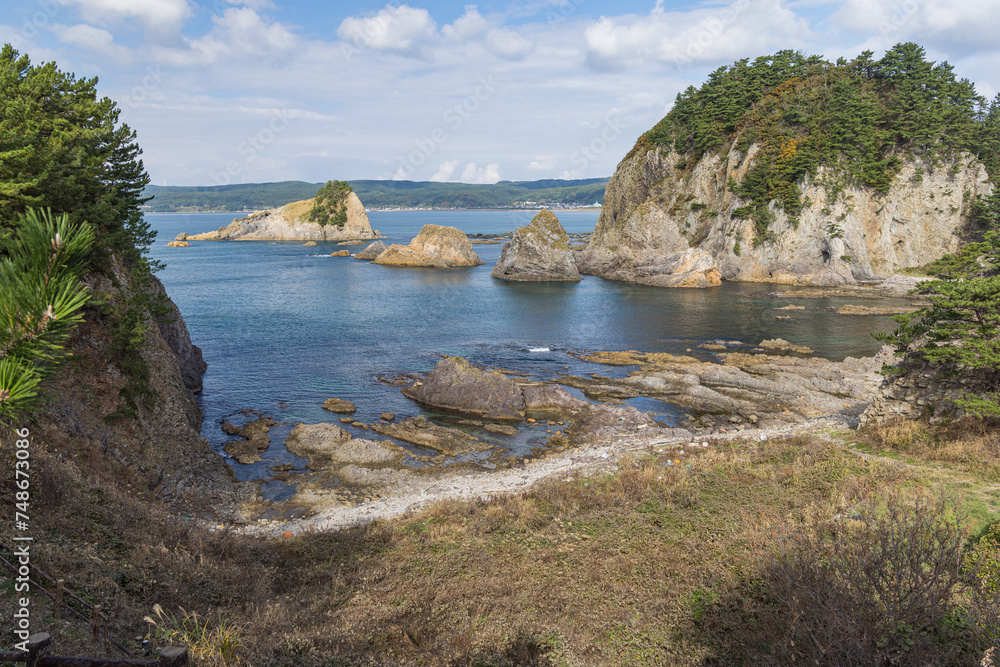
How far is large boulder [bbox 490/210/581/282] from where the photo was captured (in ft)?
268

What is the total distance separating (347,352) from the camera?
4244 cm

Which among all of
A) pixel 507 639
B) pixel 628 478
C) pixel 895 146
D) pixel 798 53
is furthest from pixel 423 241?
pixel 507 639

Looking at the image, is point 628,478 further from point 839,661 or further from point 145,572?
point 145,572

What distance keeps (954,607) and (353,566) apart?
37.6 feet

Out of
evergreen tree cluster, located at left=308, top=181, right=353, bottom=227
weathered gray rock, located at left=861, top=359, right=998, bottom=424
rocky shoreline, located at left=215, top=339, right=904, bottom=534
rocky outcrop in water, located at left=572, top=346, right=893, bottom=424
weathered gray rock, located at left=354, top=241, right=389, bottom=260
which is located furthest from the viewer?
evergreen tree cluster, located at left=308, top=181, right=353, bottom=227

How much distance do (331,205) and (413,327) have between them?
367 feet

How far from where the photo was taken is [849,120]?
233 feet

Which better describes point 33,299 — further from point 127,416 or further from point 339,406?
point 339,406

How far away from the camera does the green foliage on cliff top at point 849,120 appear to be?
235 feet

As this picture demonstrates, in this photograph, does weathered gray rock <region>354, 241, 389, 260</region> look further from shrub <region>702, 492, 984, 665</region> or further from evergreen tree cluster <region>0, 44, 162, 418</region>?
shrub <region>702, 492, 984, 665</region>

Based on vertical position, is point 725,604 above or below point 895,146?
below

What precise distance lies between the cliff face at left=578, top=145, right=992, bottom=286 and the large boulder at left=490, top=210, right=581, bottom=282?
904 centimetres

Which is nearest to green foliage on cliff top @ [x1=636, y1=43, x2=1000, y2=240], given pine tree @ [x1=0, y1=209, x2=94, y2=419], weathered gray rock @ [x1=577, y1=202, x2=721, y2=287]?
weathered gray rock @ [x1=577, y1=202, x2=721, y2=287]

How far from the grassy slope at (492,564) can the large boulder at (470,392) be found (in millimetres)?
12507
